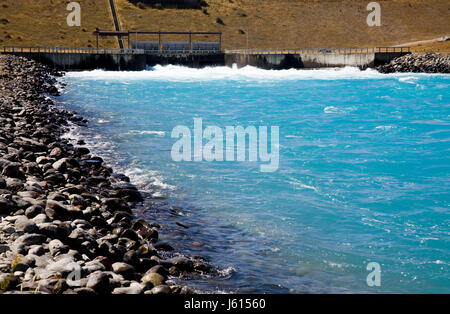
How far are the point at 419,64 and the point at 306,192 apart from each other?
53.7 meters

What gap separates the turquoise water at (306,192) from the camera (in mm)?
9203

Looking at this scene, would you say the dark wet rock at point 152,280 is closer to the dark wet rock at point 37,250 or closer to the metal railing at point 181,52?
the dark wet rock at point 37,250

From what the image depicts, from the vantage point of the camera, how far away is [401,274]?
9.16m

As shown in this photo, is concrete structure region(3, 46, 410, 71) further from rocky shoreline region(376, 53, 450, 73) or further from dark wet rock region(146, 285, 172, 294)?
dark wet rock region(146, 285, 172, 294)

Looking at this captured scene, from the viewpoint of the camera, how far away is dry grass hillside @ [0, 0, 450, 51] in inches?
3250

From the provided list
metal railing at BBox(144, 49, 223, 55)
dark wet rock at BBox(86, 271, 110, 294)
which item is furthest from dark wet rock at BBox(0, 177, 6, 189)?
metal railing at BBox(144, 49, 223, 55)

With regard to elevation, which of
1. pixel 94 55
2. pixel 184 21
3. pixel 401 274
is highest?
pixel 184 21

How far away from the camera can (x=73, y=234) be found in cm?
790

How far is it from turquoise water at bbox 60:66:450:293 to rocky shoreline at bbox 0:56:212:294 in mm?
771

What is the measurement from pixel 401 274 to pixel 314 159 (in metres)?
9.63

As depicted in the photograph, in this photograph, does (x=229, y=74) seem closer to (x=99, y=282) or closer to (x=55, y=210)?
(x=55, y=210)
